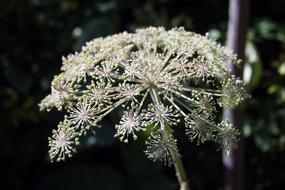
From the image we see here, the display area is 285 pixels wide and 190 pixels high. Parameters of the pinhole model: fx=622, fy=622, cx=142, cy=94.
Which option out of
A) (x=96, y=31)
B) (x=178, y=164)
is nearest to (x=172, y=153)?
(x=178, y=164)

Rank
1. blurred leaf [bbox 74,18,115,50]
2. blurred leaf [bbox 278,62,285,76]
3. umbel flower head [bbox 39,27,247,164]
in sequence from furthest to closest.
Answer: blurred leaf [bbox 278,62,285,76] → blurred leaf [bbox 74,18,115,50] → umbel flower head [bbox 39,27,247,164]

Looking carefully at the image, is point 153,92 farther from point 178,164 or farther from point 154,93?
point 178,164

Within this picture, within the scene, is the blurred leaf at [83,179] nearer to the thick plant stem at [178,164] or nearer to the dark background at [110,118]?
the dark background at [110,118]

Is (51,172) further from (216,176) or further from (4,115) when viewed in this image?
(216,176)

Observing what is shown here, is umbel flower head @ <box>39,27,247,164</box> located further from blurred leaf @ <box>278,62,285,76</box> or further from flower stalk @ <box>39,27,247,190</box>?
blurred leaf @ <box>278,62,285,76</box>

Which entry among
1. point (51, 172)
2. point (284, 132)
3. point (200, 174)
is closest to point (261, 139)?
point (284, 132)

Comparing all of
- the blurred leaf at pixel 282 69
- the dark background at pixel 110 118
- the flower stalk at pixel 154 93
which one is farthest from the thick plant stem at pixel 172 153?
the blurred leaf at pixel 282 69

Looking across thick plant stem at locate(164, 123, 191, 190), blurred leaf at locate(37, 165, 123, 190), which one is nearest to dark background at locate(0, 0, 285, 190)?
blurred leaf at locate(37, 165, 123, 190)
